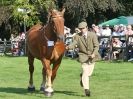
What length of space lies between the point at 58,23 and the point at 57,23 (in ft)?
0.09

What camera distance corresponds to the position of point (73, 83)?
15.9 metres

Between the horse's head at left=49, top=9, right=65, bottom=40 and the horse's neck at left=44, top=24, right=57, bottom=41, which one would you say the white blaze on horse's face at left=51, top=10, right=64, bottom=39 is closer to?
the horse's head at left=49, top=9, right=65, bottom=40

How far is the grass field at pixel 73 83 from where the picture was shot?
42.4ft

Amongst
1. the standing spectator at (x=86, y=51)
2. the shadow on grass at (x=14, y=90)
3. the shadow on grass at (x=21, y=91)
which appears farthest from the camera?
the shadow on grass at (x=14, y=90)

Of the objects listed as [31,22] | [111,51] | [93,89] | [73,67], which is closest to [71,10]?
[31,22]

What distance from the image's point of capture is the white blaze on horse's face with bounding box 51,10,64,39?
1216 cm

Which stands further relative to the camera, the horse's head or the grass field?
the grass field

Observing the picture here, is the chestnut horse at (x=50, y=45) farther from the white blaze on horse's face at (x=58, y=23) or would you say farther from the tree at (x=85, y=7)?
the tree at (x=85, y=7)

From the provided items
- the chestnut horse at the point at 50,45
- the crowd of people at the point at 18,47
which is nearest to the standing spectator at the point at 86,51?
the chestnut horse at the point at 50,45

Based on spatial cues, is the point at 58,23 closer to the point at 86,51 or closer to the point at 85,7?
the point at 86,51

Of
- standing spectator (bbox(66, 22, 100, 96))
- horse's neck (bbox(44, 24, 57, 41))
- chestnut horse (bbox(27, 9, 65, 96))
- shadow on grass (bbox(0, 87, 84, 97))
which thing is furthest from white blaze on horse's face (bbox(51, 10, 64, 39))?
shadow on grass (bbox(0, 87, 84, 97))

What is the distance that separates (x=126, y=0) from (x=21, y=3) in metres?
10.9

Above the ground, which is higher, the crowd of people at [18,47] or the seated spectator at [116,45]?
the seated spectator at [116,45]

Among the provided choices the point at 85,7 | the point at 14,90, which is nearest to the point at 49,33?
the point at 14,90
